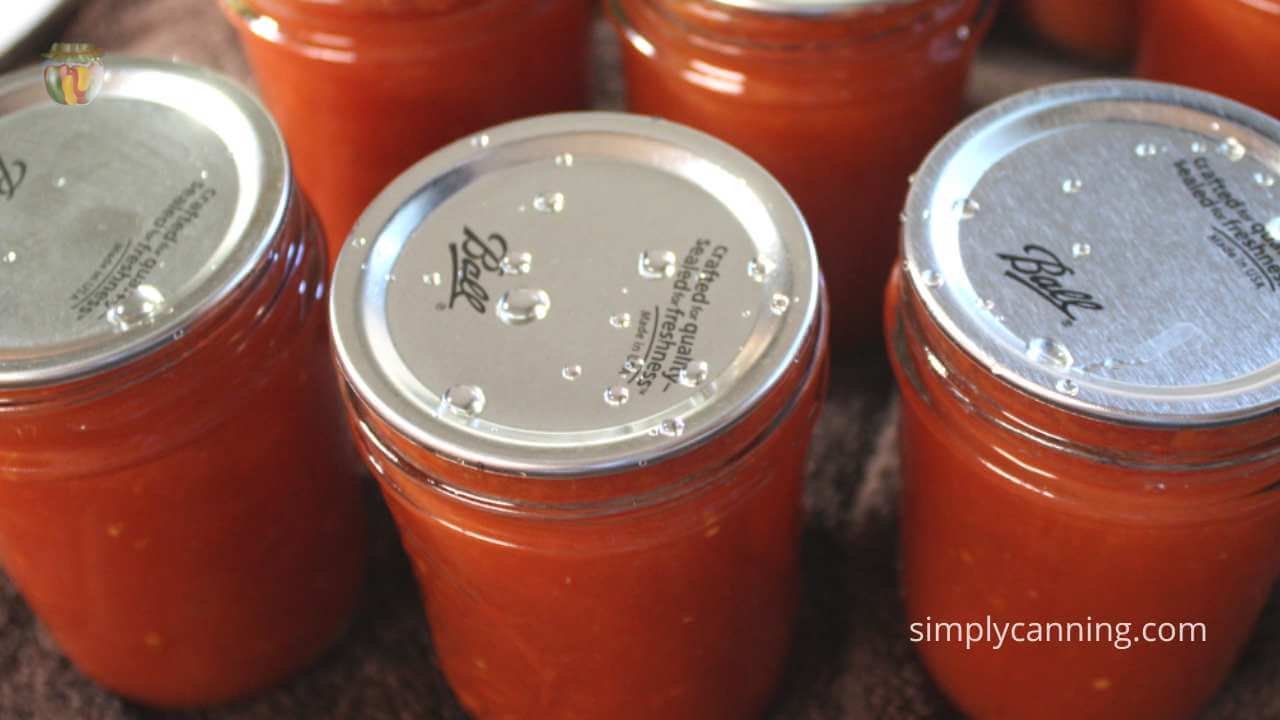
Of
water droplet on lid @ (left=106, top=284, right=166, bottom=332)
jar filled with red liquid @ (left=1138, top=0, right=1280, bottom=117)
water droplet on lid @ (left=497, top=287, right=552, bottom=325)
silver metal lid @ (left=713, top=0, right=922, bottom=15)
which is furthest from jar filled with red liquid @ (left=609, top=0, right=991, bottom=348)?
water droplet on lid @ (left=106, top=284, right=166, bottom=332)

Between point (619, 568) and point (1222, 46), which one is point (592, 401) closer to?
point (619, 568)

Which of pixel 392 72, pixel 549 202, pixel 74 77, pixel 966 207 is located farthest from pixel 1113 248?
pixel 74 77

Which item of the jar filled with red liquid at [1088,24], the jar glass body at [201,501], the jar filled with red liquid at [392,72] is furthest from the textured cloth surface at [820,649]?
the jar filled with red liquid at [1088,24]

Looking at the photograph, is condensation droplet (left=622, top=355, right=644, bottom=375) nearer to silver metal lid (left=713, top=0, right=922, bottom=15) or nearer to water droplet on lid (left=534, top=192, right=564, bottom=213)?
water droplet on lid (left=534, top=192, right=564, bottom=213)

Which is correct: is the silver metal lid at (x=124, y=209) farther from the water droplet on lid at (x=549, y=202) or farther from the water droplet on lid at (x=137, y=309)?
the water droplet on lid at (x=549, y=202)

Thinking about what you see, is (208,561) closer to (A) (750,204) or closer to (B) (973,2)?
(A) (750,204)
